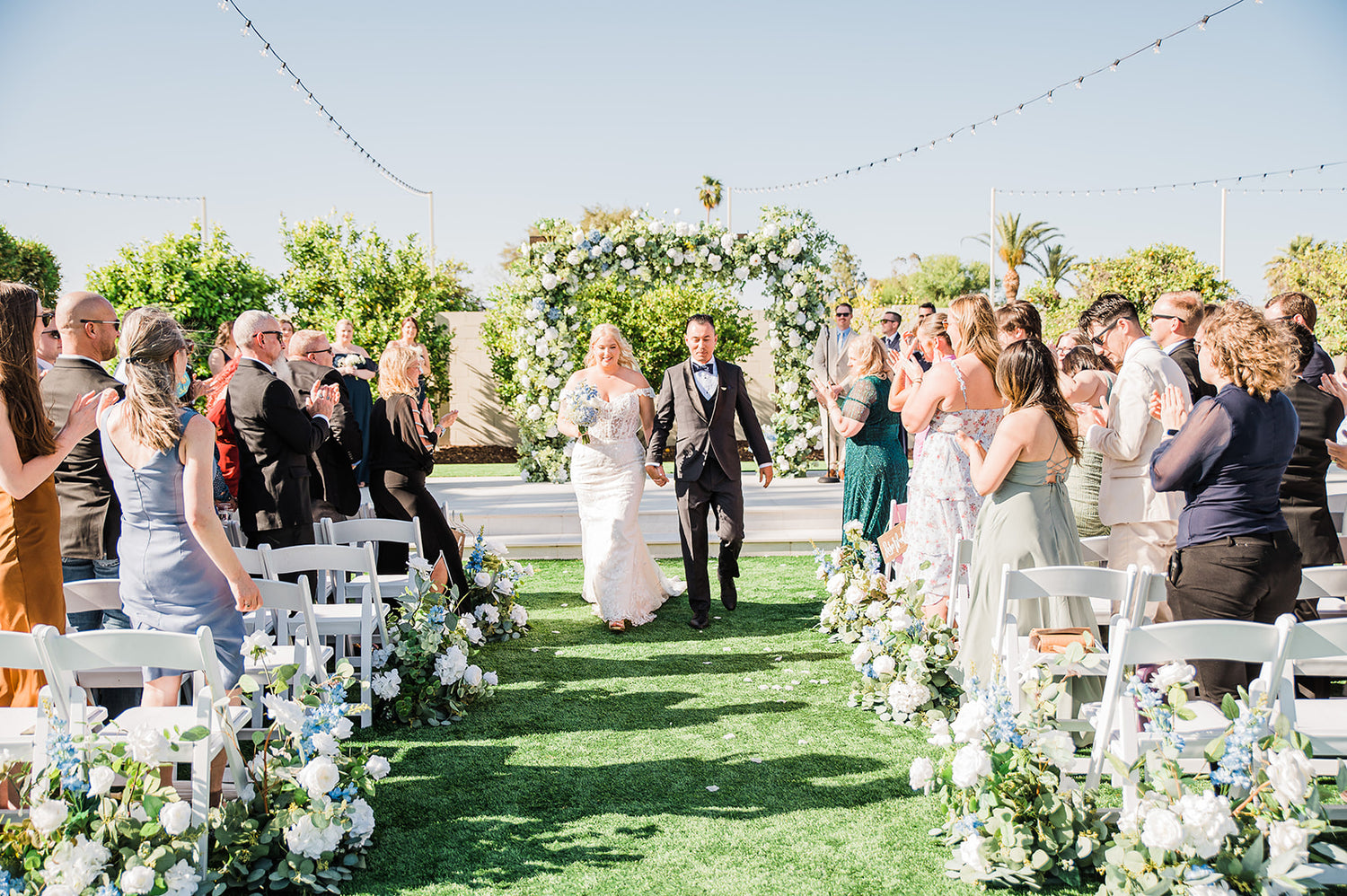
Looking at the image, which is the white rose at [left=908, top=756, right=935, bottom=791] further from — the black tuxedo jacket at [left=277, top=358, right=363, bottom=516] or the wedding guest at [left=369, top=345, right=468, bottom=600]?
the black tuxedo jacket at [left=277, top=358, right=363, bottom=516]

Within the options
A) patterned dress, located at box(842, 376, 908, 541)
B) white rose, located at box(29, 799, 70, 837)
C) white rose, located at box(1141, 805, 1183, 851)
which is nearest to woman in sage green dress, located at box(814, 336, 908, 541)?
patterned dress, located at box(842, 376, 908, 541)

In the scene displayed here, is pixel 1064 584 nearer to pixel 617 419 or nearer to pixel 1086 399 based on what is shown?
pixel 1086 399

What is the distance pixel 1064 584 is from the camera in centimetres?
330

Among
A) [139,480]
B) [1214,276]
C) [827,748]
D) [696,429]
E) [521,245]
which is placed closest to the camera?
[139,480]

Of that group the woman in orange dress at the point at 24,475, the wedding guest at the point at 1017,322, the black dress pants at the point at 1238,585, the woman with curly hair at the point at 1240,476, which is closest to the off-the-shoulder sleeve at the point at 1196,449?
the woman with curly hair at the point at 1240,476

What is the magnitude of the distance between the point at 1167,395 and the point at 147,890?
417 centimetres

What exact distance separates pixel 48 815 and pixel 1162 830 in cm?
310

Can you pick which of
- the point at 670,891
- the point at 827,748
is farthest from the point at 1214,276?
the point at 670,891

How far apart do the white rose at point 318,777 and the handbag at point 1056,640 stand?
2.54 metres

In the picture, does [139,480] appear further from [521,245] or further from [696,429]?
[521,245]

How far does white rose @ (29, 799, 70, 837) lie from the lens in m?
2.42

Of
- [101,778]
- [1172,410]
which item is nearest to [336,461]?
[101,778]

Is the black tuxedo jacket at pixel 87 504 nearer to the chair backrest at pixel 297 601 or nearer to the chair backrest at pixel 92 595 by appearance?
the chair backrest at pixel 92 595

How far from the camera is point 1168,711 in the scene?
8.30 feet
